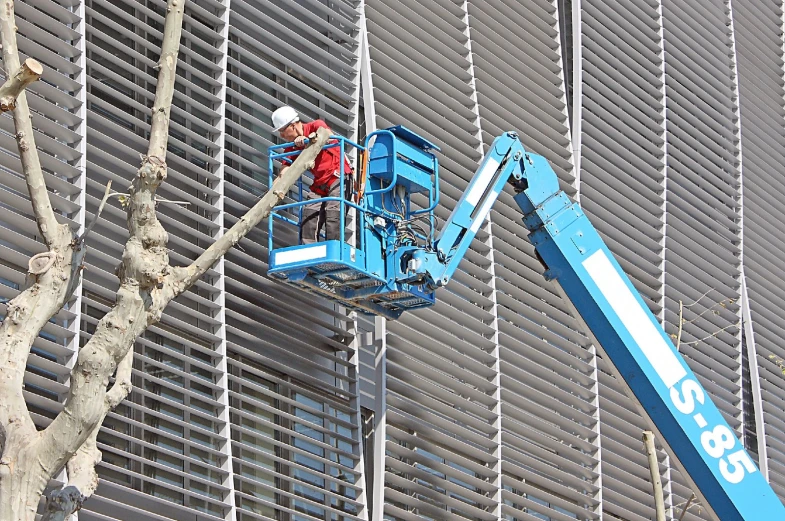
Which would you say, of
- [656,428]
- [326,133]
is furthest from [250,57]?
[656,428]

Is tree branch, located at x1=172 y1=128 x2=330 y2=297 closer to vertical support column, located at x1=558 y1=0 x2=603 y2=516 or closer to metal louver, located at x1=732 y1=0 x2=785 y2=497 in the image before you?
vertical support column, located at x1=558 y1=0 x2=603 y2=516

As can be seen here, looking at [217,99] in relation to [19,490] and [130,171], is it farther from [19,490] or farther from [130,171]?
[19,490]

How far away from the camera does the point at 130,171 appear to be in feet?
45.9

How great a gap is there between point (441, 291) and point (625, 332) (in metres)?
2.94

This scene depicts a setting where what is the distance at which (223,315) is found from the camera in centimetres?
1431

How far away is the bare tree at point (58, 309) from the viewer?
8820mm

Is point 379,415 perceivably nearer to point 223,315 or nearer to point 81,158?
point 223,315

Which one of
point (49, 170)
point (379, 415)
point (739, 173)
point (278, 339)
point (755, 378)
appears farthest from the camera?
point (739, 173)

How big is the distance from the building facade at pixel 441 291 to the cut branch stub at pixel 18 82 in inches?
161

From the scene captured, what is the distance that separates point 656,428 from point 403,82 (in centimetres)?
539

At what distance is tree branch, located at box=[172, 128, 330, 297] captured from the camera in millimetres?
9797

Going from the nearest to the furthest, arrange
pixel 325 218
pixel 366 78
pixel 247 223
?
pixel 247 223, pixel 325 218, pixel 366 78

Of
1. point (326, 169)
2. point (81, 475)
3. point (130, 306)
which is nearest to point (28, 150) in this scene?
point (130, 306)

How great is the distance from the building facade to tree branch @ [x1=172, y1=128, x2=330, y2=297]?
3.11 meters
